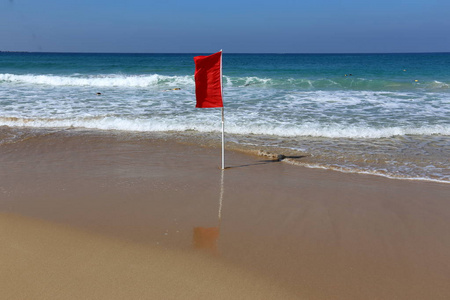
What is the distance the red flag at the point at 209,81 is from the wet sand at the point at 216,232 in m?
1.31

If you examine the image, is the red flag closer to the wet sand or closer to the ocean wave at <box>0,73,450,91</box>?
the wet sand

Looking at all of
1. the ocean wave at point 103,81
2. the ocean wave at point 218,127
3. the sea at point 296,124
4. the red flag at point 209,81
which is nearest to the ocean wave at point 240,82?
the ocean wave at point 103,81

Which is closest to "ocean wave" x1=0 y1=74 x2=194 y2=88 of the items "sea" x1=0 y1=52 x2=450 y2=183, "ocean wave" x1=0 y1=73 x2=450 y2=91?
"ocean wave" x1=0 y1=73 x2=450 y2=91

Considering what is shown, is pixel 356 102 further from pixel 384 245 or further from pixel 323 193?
pixel 384 245

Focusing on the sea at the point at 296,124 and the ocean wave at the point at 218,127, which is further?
the ocean wave at the point at 218,127

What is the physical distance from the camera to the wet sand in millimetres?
3465

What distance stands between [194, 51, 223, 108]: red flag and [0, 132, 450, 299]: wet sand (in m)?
1.31

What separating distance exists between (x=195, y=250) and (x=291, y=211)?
5.55 ft

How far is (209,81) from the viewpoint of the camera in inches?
265

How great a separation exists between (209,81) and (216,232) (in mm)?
3113

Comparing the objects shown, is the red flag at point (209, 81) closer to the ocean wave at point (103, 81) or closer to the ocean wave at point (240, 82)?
the ocean wave at point (240, 82)

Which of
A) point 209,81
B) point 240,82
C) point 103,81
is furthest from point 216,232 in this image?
point 103,81

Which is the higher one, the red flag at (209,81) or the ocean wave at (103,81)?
the red flag at (209,81)

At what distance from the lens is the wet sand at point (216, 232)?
3.46 metres
